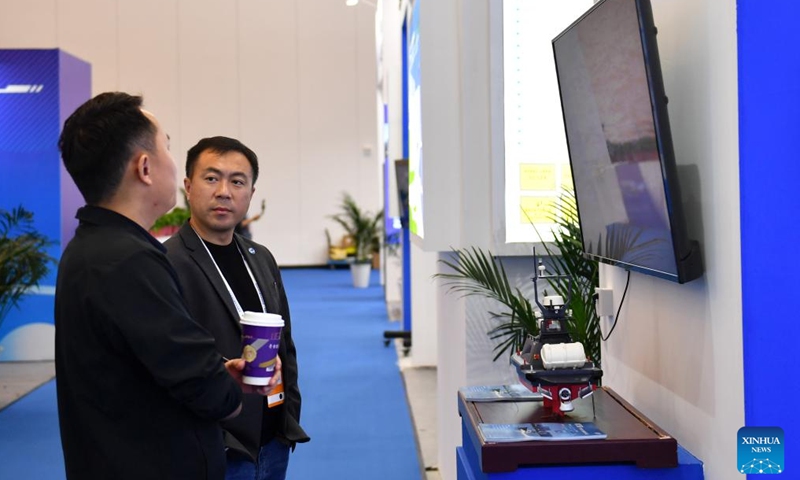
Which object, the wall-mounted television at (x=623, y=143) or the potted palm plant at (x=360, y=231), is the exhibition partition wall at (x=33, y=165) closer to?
the wall-mounted television at (x=623, y=143)

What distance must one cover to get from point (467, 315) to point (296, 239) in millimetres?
15980

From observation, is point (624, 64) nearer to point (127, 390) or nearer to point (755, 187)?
point (755, 187)

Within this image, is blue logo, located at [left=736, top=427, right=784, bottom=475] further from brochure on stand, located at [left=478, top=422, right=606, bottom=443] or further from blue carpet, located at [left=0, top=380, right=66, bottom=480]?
blue carpet, located at [left=0, top=380, right=66, bottom=480]

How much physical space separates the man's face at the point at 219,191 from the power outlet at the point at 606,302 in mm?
1101

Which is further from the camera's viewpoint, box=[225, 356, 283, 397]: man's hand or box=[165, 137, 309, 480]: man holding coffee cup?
box=[165, 137, 309, 480]: man holding coffee cup

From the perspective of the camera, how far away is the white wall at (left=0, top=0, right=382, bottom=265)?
61.8 ft

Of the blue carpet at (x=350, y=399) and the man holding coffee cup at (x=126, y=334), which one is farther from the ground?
the man holding coffee cup at (x=126, y=334)

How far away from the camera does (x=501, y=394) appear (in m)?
2.43

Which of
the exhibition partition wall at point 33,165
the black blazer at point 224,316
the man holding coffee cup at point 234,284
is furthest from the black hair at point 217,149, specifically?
the exhibition partition wall at point 33,165

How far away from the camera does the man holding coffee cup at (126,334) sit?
1.71 metres

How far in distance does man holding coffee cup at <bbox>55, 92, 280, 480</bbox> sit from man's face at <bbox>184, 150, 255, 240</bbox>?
2.25ft

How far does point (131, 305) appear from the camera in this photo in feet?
5.57

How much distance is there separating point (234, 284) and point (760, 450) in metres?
1.41

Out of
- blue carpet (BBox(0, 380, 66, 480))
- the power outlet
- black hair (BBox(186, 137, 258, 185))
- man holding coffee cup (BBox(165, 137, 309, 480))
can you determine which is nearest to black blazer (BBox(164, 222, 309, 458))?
man holding coffee cup (BBox(165, 137, 309, 480))
